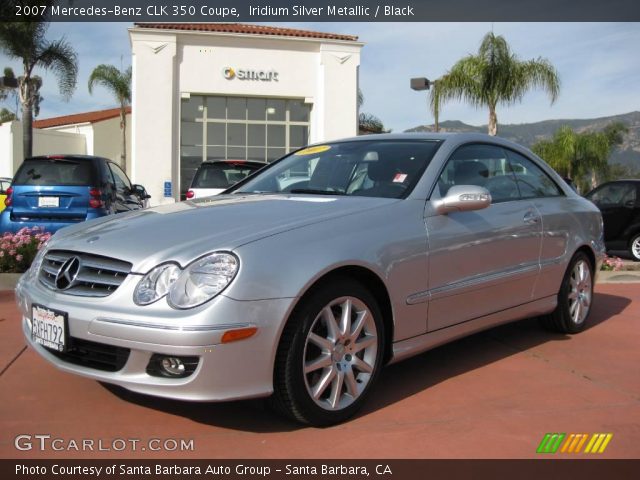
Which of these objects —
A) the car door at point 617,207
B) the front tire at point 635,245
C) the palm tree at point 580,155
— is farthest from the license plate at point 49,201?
the palm tree at point 580,155

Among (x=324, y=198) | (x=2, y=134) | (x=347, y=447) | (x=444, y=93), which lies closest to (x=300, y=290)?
(x=347, y=447)

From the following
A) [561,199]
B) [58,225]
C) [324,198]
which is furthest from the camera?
[58,225]

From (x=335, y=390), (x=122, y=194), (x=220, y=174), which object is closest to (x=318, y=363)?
(x=335, y=390)

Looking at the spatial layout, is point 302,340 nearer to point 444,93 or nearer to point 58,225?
point 58,225

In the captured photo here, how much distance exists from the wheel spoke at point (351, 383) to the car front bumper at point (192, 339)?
1.56ft

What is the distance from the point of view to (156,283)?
277 cm

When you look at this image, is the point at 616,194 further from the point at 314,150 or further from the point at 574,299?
the point at 314,150

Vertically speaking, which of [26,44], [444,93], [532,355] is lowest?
[532,355]

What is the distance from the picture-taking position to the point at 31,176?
812 cm

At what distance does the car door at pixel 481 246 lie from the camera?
11.8ft

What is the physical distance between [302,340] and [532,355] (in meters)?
2.24

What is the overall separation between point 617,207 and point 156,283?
33.8 ft

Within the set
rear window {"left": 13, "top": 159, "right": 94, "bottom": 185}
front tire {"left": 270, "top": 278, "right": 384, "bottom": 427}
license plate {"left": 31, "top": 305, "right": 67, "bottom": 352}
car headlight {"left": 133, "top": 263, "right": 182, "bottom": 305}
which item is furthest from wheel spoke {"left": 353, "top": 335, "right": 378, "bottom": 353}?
rear window {"left": 13, "top": 159, "right": 94, "bottom": 185}

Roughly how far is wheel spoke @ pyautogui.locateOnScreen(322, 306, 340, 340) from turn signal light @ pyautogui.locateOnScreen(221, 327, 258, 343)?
41 cm
